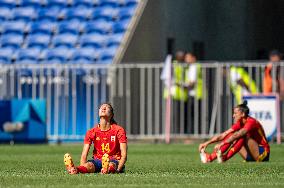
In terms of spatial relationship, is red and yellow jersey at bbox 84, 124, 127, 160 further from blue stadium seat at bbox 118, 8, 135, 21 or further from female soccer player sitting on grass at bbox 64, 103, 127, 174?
blue stadium seat at bbox 118, 8, 135, 21

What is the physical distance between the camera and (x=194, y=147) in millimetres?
26406

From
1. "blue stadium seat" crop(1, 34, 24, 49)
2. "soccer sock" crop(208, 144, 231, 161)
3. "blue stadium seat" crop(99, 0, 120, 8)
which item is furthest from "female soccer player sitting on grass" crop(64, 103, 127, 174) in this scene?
"blue stadium seat" crop(1, 34, 24, 49)

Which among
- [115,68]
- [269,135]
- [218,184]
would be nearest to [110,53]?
[115,68]

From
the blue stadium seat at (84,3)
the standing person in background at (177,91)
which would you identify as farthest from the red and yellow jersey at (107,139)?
the blue stadium seat at (84,3)

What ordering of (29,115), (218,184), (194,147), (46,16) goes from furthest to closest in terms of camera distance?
(46,16) → (29,115) → (194,147) → (218,184)

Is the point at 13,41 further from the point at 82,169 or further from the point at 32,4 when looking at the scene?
the point at 82,169

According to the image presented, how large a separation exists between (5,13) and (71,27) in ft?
6.45

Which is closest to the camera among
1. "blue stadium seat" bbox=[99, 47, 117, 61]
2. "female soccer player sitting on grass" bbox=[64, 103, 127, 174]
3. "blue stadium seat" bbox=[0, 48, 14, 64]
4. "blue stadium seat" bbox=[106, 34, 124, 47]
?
"female soccer player sitting on grass" bbox=[64, 103, 127, 174]

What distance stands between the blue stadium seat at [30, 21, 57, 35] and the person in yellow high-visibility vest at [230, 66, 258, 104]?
18.3 ft

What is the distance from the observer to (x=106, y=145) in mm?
16328

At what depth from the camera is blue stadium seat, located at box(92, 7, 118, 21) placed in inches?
1259

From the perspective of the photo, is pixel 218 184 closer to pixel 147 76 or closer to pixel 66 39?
pixel 147 76

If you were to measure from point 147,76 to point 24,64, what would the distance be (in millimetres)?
2908

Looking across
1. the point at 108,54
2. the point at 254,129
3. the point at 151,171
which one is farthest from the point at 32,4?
the point at 151,171
